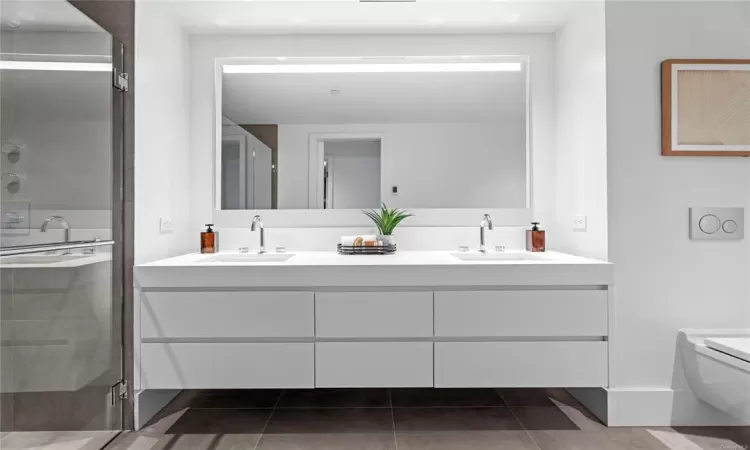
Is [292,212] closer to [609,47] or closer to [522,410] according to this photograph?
[522,410]

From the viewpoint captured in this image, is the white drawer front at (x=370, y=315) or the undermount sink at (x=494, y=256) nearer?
the white drawer front at (x=370, y=315)

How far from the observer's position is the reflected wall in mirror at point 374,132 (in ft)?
8.17

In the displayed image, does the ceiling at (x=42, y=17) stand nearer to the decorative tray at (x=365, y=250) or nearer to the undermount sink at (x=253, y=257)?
the undermount sink at (x=253, y=257)

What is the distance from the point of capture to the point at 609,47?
196 cm

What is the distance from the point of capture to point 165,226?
2.18 meters

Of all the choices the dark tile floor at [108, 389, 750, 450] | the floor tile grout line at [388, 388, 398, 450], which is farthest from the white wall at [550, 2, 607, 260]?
the floor tile grout line at [388, 388, 398, 450]

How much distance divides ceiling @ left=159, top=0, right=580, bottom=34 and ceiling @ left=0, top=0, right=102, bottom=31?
628mm

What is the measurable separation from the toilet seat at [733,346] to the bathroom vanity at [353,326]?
1.77 feet

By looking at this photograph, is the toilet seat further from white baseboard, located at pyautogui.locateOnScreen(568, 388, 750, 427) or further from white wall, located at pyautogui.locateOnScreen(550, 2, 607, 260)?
white wall, located at pyautogui.locateOnScreen(550, 2, 607, 260)

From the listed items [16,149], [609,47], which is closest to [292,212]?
[16,149]

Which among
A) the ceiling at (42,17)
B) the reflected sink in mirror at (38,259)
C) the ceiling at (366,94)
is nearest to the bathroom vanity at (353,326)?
the reflected sink in mirror at (38,259)

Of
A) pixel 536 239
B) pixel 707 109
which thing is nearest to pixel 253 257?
pixel 536 239

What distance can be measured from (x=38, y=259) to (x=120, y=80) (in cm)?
80

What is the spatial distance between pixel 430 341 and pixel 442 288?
8.8 inches
